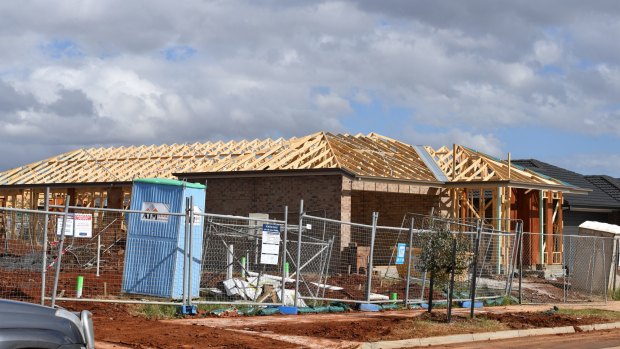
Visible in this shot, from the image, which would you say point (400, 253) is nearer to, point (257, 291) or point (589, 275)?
point (257, 291)

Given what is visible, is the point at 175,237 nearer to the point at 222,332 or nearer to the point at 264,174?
the point at 222,332

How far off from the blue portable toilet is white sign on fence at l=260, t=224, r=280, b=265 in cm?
141

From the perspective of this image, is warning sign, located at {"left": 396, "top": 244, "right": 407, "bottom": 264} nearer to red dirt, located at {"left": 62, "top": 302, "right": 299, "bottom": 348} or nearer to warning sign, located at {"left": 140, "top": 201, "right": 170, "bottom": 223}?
warning sign, located at {"left": 140, "top": 201, "right": 170, "bottom": 223}

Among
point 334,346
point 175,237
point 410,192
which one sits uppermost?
point 410,192

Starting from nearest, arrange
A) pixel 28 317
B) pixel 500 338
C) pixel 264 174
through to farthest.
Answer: pixel 28 317
pixel 500 338
pixel 264 174

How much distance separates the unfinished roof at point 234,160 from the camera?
3189 centimetres

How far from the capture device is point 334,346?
43.4ft

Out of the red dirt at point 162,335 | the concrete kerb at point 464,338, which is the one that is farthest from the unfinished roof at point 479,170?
the red dirt at point 162,335

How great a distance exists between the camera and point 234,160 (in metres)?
34.7

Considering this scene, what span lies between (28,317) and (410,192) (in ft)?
87.2

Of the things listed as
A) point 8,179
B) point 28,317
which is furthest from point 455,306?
point 8,179

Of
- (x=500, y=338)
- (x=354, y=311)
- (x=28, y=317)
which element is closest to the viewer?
(x=28, y=317)

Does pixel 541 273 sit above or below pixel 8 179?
below

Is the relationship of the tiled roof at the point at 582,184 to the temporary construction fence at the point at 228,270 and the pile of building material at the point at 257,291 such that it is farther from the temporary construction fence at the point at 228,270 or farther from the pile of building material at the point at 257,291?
the pile of building material at the point at 257,291
